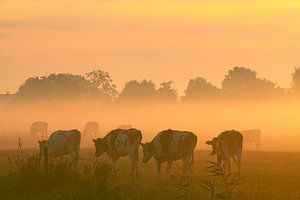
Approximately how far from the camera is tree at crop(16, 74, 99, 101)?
184 metres

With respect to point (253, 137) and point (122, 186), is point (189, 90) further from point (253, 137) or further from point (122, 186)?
point (122, 186)

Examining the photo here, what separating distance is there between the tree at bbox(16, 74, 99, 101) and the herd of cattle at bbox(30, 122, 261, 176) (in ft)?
476

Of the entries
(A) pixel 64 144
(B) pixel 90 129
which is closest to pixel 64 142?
(A) pixel 64 144

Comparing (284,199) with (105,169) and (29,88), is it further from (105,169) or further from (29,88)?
(29,88)

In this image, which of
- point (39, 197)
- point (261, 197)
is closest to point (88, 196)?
point (39, 197)

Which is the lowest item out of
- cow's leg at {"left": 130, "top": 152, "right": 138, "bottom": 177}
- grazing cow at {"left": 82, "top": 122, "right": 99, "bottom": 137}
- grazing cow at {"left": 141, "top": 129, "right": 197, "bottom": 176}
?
cow's leg at {"left": 130, "top": 152, "right": 138, "bottom": 177}

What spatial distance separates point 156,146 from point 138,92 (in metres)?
148

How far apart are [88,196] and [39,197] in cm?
311

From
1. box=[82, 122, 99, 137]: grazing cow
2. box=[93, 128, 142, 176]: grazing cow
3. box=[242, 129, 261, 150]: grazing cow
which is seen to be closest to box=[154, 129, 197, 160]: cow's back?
box=[93, 128, 142, 176]: grazing cow

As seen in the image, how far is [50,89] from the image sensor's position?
187m

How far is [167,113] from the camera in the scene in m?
165

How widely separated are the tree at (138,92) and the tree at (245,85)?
20.5m

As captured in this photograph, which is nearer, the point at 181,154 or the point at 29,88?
the point at 181,154

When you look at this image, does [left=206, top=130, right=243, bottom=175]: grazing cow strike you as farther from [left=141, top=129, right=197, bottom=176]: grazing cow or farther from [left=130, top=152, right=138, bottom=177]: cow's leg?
[left=130, top=152, right=138, bottom=177]: cow's leg
